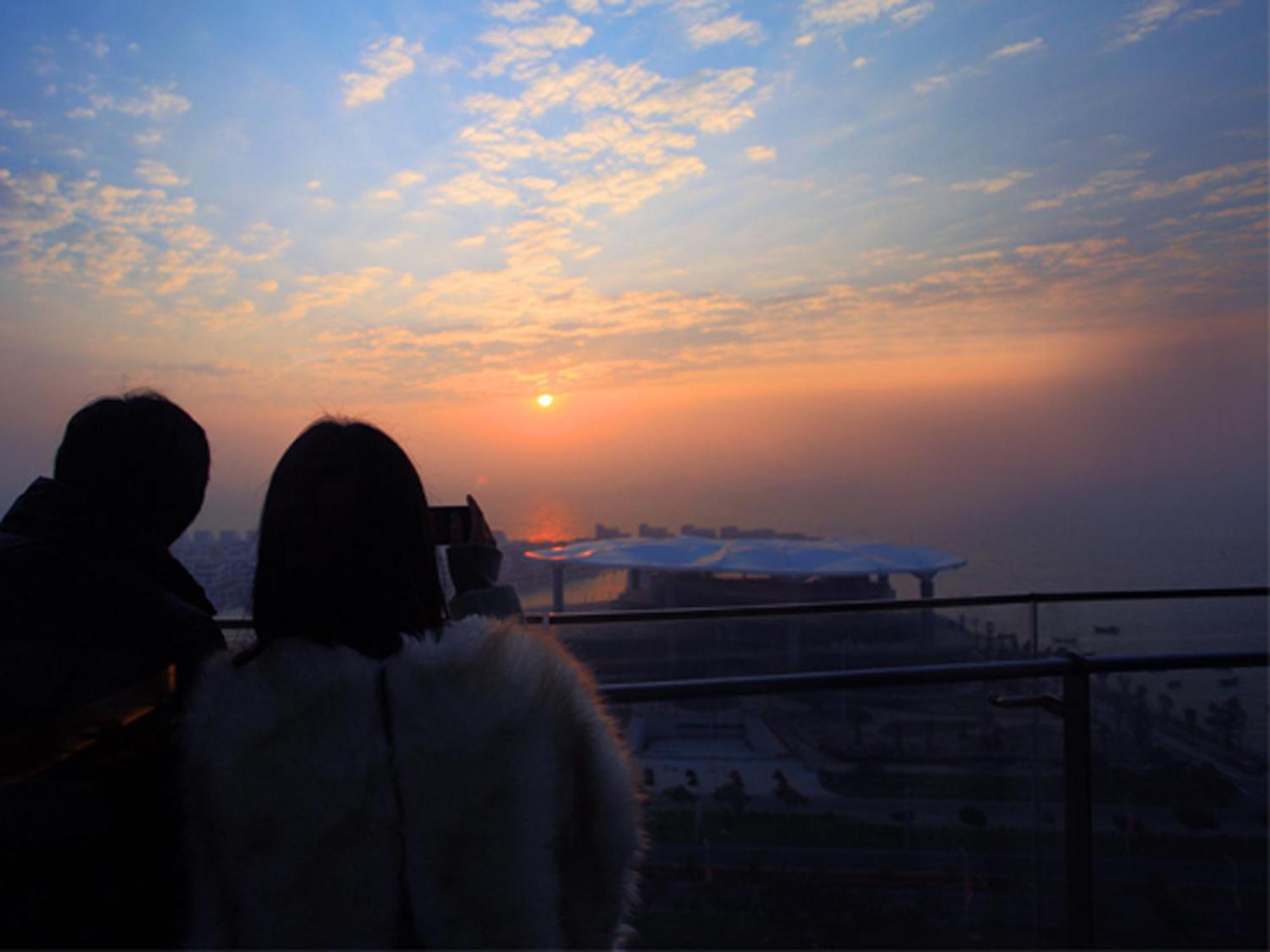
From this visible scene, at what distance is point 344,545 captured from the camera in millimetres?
1616

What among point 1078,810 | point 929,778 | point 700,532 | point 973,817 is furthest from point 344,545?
point 700,532

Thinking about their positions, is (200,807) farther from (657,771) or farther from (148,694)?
(657,771)

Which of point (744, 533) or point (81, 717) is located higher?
point (81, 717)

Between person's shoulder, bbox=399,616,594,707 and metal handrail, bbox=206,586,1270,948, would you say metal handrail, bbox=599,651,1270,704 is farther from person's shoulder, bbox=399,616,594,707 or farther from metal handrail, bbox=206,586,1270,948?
person's shoulder, bbox=399,616,594,707

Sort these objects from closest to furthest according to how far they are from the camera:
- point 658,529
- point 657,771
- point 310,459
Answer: point 310,459
point 657,771
point 658,529

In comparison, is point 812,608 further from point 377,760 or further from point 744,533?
point 744,533

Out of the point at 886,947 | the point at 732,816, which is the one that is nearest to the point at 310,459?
the point at 732,816

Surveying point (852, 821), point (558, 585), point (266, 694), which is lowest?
point (852, 821)

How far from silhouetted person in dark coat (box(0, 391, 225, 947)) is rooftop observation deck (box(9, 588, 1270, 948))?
1.21 meters

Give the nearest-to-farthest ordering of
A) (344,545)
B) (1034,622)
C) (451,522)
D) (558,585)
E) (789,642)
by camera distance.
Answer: (344,545)
(451,522)
(789,642)
(1034,622)
(558,585)

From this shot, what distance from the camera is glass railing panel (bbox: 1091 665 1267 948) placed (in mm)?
3189

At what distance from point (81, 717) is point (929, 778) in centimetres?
262

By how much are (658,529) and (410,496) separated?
11027 millimetres

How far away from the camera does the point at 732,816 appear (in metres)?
2.92
